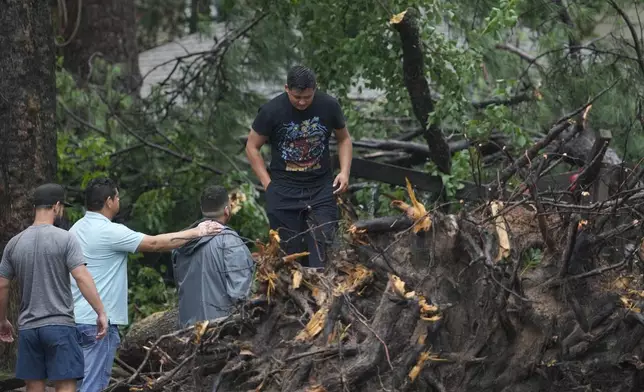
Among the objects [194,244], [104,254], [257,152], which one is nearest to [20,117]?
[257,152]

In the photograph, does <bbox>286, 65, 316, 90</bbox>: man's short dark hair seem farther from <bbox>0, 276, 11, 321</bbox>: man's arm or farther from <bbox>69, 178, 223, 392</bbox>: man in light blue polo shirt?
<bbox>0, 276, 11, 321</bbox>: man's arm

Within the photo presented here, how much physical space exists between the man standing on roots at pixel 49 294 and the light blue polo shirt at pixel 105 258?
1.18ft

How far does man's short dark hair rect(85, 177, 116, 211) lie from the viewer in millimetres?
6973

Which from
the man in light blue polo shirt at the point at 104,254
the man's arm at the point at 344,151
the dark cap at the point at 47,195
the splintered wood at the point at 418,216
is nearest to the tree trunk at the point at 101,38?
the man's arm at the point at 344,151

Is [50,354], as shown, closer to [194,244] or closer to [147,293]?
[194,244]

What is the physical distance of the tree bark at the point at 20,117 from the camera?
8789 millimetres

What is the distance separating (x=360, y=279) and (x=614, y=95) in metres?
5.26

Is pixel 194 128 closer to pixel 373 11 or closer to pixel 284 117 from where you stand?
pixel 373 11

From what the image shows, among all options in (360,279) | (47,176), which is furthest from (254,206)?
(360,279)

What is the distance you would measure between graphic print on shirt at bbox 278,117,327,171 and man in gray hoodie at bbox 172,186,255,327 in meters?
0.63

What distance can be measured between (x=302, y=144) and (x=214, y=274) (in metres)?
1.08

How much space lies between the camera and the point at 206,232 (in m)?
6.94

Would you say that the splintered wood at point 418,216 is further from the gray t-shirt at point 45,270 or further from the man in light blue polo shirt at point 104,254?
the gray t-shirt at point 45,270

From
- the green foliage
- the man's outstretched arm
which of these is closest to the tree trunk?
the green foliage
